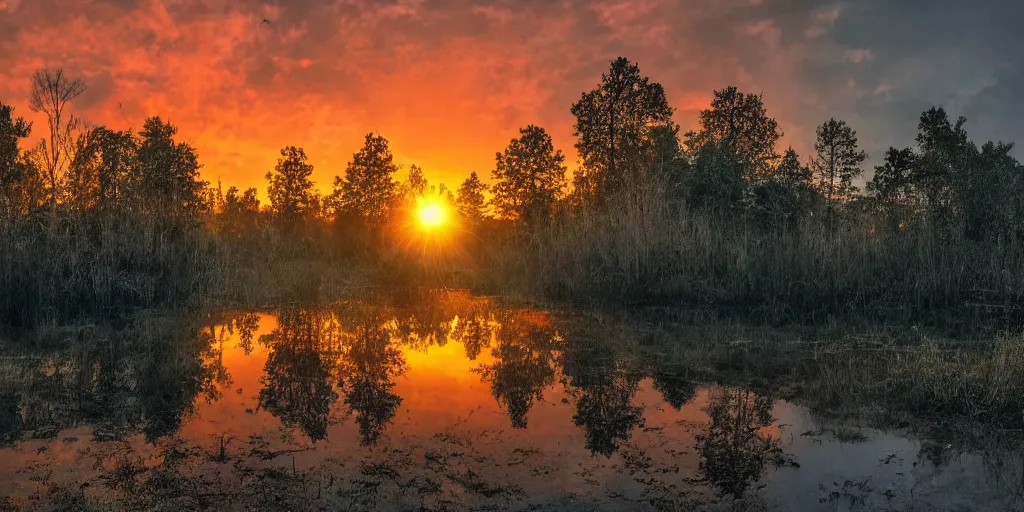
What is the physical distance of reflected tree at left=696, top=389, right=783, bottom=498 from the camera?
3682 mm

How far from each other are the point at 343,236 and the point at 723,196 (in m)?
14.3

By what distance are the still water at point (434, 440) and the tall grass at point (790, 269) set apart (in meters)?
4.35

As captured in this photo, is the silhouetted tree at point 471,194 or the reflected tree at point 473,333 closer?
the reflected tree at point 473,333

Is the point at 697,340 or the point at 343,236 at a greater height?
the point at 343,236

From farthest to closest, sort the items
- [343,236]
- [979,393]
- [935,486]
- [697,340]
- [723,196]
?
[343,236], [723,196], [697,340], [979,393], [935,486]

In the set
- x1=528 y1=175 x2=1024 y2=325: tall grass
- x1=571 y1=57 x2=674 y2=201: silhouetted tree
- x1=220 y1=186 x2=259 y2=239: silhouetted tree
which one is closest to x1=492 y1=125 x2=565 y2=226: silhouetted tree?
x1=571 y1=57 x2=674 y2=201: silhouetted tree

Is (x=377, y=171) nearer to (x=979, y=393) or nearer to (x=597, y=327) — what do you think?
(x=597, y=327)

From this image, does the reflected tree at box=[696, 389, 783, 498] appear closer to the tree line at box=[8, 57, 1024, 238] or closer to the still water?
the still water

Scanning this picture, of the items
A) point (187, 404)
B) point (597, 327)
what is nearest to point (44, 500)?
point (187, 404)

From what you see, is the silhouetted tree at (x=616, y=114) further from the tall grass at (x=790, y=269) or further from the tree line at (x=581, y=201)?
the tall grass at (x=790, y=269)

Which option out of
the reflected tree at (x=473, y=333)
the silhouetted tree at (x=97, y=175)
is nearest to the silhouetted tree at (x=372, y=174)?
the silhouetted tree at (x=97, y=175)

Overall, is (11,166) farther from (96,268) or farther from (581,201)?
(581,201)

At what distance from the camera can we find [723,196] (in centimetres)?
1809

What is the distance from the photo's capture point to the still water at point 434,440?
3.41 m
